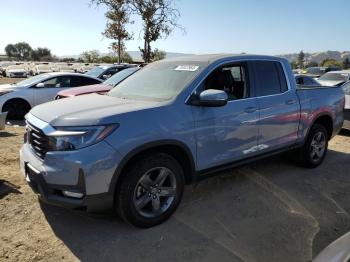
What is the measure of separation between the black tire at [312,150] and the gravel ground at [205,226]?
0.65 m

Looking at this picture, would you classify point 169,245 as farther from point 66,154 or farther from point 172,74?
point 172,74

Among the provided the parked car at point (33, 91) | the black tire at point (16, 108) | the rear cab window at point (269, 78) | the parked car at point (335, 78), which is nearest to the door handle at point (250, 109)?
the rear cab window at point (269, 78)

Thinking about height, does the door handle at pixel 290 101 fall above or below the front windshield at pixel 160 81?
below

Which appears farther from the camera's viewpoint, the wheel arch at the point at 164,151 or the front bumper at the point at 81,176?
the wheel arch at the point at 164,151

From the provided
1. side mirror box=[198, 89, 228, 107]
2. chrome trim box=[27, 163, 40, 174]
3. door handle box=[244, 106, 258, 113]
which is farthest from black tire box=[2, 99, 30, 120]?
side mirror box=[198, 89, 228, 107]

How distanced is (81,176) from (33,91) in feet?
26.9

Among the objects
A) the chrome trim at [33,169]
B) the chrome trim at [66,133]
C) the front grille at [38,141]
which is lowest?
the chrome trim at [33,169]

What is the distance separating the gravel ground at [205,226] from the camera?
360cm

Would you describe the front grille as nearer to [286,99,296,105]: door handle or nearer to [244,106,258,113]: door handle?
[244,106,258,113]: door handle

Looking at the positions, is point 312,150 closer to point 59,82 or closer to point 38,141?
point 38,141

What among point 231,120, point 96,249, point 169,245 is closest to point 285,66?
point 231,120

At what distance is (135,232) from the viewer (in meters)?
3.96

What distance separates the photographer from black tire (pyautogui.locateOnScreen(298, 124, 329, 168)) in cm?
613

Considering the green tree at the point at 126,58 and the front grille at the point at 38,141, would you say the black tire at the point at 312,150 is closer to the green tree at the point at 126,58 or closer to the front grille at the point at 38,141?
the front grille at the point at 38,141
